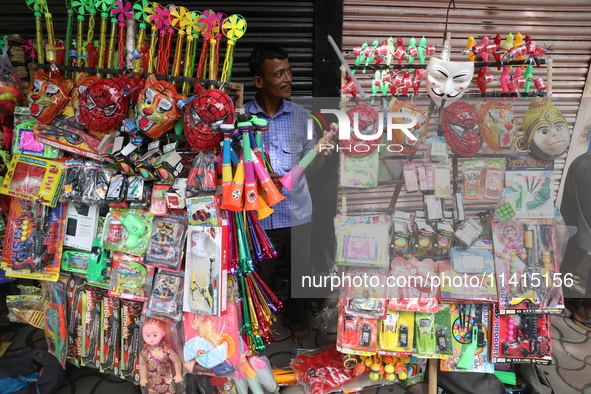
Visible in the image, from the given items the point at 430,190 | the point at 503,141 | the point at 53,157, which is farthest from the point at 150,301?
the point at 503,141

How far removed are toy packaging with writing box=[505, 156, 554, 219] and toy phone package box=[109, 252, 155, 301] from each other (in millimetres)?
2038

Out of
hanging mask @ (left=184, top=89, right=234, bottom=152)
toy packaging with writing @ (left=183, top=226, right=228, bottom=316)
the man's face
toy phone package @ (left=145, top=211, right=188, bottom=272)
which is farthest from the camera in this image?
the man's face

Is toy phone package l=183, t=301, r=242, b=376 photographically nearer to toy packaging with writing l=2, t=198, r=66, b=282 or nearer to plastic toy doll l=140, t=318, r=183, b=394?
plastic toy doll l=140, t=318, r=183, b=394

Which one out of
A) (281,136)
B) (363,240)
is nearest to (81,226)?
(281,136)

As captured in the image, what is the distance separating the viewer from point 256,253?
7.84 feet

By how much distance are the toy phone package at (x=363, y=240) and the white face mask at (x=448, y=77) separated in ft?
2.40

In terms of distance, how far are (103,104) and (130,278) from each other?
3.16 feet

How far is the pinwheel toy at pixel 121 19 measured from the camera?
7.63ft

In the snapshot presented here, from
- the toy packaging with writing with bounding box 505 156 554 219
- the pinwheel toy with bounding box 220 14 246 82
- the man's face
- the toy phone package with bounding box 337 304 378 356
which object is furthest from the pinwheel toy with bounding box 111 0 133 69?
the toy packaging with writing with bounding box 505 156 554 219

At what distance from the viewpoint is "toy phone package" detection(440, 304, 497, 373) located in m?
2.38

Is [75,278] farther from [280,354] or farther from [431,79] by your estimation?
[431,79]

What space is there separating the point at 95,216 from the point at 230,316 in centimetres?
99

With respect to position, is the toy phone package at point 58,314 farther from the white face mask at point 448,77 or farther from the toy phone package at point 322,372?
the white face mask at point 448,77

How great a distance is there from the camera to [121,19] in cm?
235
